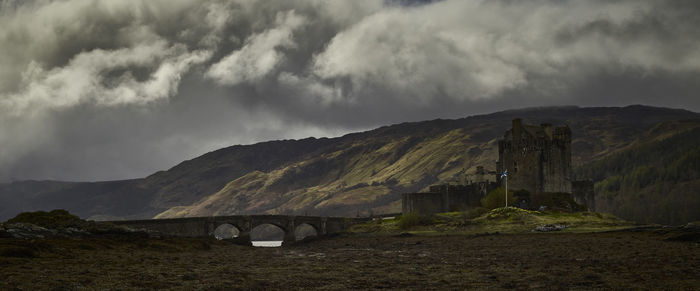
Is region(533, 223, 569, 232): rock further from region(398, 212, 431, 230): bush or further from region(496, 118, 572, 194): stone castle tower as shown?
region(496, 118, 572, 194): stone castle tower

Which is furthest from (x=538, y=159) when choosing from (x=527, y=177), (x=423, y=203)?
(x=423, y=203)

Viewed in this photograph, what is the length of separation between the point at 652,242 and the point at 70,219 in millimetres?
66516

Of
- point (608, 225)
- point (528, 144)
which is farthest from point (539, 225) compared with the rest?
point (528, 144)

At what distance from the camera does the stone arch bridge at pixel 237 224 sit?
105125 mm

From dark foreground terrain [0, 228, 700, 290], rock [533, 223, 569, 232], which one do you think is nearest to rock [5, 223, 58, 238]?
dark foreground terrain [0, 228, 700, 290]

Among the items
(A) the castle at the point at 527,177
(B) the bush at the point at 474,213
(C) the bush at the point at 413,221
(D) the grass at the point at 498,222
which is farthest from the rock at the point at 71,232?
(A) the castle at the point at 527,177

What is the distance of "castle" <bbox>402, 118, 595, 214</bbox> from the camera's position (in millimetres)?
128250

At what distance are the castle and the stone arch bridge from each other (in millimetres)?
16245

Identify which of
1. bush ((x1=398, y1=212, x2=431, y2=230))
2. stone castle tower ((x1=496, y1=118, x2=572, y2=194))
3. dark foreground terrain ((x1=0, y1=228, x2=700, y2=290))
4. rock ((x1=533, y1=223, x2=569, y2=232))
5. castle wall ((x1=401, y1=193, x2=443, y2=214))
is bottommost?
dark foreground terrain ((x1=0, y1=228, x2=700, y2=290))

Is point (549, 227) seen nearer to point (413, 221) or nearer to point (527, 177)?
point (413, 221)

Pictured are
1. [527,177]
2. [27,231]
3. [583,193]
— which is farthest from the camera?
[583,193]

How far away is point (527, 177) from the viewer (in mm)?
129125

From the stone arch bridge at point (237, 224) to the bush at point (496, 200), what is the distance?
32397 mm

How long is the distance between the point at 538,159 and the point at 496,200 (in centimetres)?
1222
